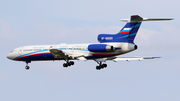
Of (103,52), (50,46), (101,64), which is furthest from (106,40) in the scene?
(50,46)

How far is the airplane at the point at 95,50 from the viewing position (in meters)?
51.7

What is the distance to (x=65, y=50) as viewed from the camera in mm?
56906

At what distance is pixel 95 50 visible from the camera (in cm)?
5319

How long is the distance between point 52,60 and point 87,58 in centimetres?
648

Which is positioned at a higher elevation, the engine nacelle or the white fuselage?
the engine nacelle

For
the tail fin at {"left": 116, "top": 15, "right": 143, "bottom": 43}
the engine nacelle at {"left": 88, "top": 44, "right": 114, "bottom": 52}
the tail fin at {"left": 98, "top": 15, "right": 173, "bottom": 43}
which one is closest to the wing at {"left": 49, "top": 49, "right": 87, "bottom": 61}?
the engine nacelle at {"left": 88, "top": 44, "right": 114, "bottom": 52}

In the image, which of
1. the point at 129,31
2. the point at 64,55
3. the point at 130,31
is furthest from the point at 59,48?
the point at 130,31

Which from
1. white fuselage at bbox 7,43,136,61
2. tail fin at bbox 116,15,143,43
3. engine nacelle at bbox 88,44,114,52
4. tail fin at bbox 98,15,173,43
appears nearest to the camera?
tail fin at bbox 98,15,173,43

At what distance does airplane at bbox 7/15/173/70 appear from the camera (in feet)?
170

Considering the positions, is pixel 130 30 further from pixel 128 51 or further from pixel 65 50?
pixel 65 50

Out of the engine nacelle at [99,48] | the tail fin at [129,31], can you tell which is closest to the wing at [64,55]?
the engine nacelle at [99,48]

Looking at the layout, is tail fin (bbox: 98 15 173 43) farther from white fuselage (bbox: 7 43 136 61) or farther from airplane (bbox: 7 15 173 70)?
white fuselage (bbox: 7 43 136 61)

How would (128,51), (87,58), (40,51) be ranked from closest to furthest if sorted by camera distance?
(128,51), (87,58), (40,51)

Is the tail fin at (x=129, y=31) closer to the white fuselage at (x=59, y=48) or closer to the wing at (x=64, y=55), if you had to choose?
the white fuselage at (x=59, y=48)
